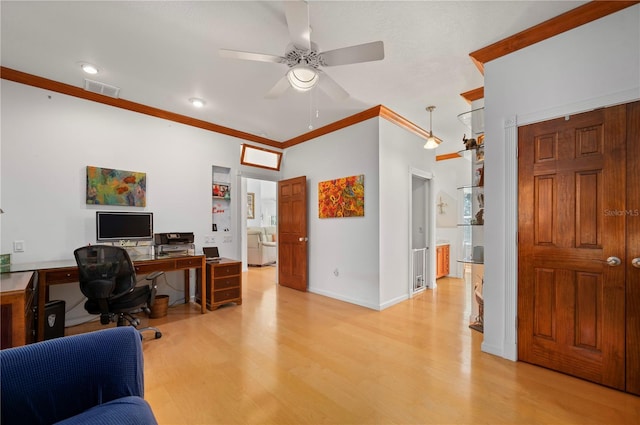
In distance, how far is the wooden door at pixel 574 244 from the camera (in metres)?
1.94

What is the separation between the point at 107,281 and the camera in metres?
2.54

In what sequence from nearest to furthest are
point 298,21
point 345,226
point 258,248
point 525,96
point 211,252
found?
point 298,21 < point 525,96 < point 211,252 < point 345,226 < point 258,248

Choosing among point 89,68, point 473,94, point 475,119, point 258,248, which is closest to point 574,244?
point 475,119

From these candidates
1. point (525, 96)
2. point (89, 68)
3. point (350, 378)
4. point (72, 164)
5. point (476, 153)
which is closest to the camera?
point (350, 378)

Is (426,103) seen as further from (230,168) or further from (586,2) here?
(230,168)

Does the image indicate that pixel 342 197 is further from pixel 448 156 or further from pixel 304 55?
pixel 448 156

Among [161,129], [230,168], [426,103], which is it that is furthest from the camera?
[230,168]

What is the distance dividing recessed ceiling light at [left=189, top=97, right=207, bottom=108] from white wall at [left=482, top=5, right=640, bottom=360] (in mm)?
3349

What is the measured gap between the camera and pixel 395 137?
4090 millimetres

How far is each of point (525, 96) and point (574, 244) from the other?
130 cm

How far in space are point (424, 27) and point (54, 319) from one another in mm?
4369

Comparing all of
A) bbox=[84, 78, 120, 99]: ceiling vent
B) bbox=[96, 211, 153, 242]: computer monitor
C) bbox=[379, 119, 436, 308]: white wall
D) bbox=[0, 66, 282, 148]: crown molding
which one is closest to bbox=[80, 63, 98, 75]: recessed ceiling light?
bbox=[84, 78, 120, 99]: ceiling vent

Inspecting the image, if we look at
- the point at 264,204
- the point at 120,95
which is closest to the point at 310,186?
the point at 120,95

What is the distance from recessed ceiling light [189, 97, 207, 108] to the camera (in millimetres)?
3507
